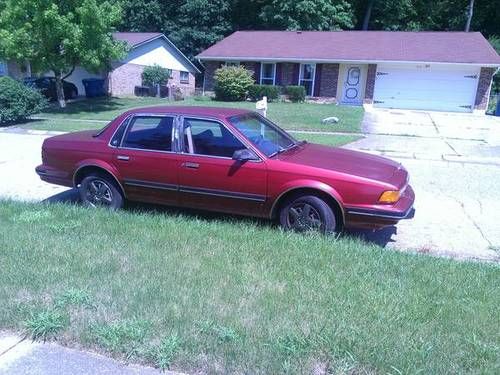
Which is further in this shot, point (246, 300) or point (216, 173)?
point (216, 173)

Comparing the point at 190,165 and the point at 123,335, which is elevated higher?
the point at 190,165

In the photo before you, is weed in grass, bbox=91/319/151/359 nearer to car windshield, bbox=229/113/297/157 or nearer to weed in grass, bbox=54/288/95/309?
weed in grass, bbox=54/288/95/309

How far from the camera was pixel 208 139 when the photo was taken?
623 cm

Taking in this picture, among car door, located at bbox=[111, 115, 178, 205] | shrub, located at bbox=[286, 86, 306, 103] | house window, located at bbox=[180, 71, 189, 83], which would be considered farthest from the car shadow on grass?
house window, located at bbox=[180, 71, 189, 83]

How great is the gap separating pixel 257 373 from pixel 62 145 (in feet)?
16.9

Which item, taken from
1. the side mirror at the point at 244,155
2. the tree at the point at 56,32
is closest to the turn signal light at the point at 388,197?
the side mirror at the point at 244,155

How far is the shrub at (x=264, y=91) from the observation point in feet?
94.4

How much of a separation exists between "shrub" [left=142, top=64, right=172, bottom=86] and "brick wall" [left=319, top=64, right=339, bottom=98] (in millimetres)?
10654

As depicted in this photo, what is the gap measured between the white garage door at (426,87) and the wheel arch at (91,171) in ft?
80.7

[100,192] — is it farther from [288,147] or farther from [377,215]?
[377,215]

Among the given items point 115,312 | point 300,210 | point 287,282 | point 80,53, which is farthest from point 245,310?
point 80,53

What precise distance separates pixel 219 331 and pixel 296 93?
87.7 ft

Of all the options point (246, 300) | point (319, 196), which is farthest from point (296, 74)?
point (246, 300)

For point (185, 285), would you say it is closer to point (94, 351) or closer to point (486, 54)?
point (94, 351)
